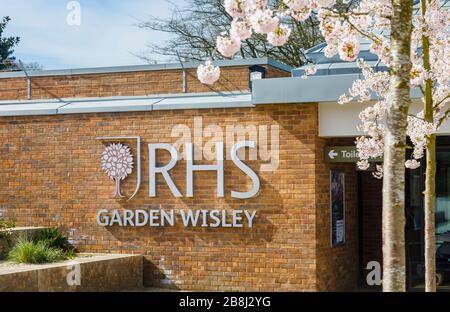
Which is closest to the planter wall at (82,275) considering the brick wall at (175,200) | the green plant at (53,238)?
the brick wall at (175,200)

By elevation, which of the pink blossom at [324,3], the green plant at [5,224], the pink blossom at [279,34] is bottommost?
the green plant at [5,224]

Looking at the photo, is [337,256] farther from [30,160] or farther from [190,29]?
[190,29]

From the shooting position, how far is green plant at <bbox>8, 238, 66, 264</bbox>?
12.6 metres

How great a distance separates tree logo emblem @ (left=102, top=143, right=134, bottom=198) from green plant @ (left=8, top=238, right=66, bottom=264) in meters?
1.62

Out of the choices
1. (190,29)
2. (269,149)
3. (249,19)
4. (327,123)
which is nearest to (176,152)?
(269,149)

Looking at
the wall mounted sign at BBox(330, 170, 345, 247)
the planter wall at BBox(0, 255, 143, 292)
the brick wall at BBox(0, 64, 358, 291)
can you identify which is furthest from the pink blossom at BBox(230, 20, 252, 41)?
the wall mounted sign at BBox(330, 170, 345, 247)

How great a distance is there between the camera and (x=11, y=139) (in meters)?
15.0

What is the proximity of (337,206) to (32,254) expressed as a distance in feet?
17.3

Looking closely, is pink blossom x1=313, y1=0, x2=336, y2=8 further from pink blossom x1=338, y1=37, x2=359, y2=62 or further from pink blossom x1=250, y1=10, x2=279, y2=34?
pink blossom x1=250, y1=10, x2=279, y2=34

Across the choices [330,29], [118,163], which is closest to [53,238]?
[118,163]

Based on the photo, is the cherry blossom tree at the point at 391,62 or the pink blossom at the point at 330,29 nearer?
the cherry blossom tree at the point at 391,62

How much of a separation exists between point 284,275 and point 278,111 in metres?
2.65

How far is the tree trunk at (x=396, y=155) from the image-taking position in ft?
20.0

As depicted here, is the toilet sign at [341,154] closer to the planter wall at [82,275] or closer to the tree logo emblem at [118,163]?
the tree logo emblem at [118,163]
